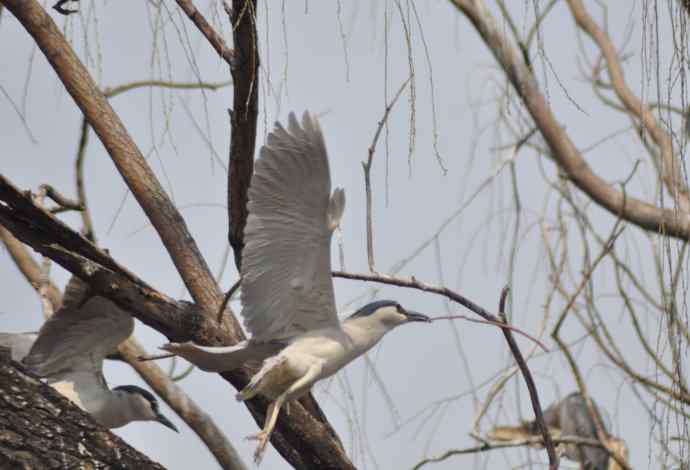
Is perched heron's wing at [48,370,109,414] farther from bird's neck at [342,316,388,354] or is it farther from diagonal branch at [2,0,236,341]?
bird's neck at [342,316,388,354]

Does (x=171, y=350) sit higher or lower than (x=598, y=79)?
lower

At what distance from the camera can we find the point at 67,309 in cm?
352

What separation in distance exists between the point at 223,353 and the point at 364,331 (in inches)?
14.5

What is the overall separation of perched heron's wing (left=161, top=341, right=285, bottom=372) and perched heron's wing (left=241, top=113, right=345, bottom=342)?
1.3 inches

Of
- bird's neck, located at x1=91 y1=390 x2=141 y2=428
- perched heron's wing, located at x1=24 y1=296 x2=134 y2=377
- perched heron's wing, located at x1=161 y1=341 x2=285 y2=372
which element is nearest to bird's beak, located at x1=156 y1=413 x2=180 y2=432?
bird's neck, located at x1=91 y1=390 x2=141 y2=428

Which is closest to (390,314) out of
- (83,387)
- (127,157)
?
(127,157)

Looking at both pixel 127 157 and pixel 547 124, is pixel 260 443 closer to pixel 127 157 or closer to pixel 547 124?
pixel 127 157

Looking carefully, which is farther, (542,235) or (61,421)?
(542,235)

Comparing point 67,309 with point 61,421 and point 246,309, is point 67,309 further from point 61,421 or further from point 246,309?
point 61,421

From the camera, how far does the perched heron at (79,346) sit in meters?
3.53

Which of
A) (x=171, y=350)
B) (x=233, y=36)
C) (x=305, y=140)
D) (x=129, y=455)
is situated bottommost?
(x=129, y=455)

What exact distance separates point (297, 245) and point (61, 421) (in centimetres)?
83

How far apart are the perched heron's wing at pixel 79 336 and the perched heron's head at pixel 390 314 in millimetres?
969

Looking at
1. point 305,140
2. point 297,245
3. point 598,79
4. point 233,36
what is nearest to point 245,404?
point 297,245
